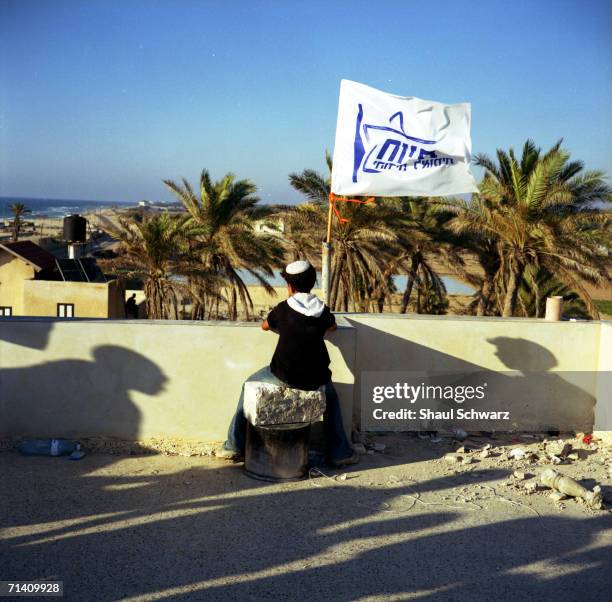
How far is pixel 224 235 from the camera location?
2303 centimetres

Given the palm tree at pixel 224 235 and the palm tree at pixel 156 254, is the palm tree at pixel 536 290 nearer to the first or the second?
the palm tree at pixel 224 235

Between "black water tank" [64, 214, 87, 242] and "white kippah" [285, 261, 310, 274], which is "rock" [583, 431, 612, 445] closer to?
"white kippah" [285, 261, 310, 274]

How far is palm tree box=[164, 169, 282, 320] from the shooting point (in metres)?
22.7

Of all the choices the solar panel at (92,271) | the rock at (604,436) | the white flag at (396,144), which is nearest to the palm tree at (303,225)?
the solar panel at (92,271)

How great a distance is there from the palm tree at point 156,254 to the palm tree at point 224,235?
2.51 feet

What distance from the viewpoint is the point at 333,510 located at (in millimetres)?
5160

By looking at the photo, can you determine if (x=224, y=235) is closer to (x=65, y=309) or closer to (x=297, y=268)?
(x=65, y=309)

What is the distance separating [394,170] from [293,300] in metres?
3.38

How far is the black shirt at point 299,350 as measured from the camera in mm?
5664

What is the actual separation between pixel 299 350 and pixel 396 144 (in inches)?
150

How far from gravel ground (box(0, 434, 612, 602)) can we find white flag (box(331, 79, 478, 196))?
3604 millimetres

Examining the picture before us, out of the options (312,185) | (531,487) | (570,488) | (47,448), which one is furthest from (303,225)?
(570,488)

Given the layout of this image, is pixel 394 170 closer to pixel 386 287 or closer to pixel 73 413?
pixel 73 413

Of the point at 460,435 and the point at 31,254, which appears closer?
the point at 460,435
